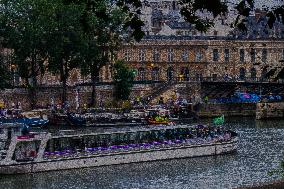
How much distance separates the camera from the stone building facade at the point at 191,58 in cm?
9575

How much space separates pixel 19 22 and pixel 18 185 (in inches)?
1576

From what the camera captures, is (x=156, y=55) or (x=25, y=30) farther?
(x=156, y=55)

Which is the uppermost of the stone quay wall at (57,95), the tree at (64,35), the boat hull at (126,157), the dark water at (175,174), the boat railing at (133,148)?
the tree at (64,35)

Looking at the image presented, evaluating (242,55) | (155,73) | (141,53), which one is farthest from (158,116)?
(242,55)

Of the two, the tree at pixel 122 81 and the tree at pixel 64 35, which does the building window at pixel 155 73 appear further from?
the tree at pixel 64 35

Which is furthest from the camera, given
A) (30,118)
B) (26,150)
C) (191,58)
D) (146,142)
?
(191,58)

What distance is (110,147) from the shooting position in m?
45.1

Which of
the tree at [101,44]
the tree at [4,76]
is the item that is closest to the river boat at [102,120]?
the tree at [101,44]

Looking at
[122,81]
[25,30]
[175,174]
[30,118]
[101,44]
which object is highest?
[25,30]

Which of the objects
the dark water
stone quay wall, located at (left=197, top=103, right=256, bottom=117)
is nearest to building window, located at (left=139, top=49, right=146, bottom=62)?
stone quay wall, located at (left=197, top=103, right=256, bottom=117)

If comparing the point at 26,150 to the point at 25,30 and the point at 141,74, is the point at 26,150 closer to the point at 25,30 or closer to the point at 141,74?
the point at 25,30

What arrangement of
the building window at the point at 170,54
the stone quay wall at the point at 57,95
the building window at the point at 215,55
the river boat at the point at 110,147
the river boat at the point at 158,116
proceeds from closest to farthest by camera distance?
the river boat at the point at 110,147
the river boat at the point at 158,116
the stone quay wall at the point at 57,95
the building window at the point at 170,54
the building window at the point at 215,55

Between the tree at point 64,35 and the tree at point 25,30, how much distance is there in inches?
25.5

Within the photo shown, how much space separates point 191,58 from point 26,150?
186ft
